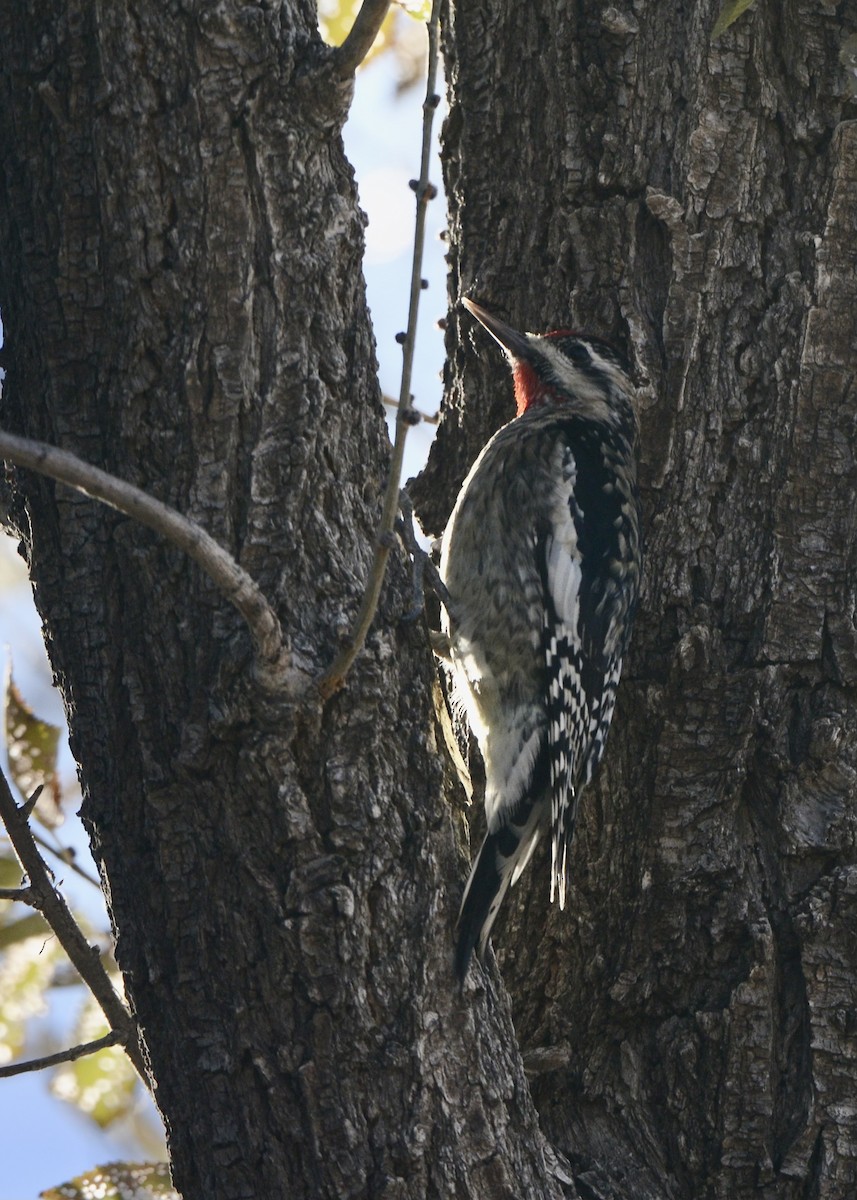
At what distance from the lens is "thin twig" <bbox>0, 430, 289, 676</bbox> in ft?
5.07

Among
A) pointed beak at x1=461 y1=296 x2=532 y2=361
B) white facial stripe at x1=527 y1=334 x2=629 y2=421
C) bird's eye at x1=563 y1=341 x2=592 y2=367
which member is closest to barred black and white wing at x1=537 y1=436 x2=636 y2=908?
white facial stripe at x1=527 y1=334 x2=629 y2=421

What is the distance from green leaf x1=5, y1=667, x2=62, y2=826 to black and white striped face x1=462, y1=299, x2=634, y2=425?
1351 millimetres

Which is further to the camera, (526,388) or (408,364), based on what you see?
(526,388)

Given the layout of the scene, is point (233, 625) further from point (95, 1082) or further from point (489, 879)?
point (95, 1082)

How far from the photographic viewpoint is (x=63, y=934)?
2.34 metres

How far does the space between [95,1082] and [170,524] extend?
2.26 metres

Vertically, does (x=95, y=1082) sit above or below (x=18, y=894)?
below

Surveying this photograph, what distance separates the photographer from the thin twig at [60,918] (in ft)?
Answer: 7.57

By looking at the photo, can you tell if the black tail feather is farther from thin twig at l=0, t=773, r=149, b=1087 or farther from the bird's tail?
thin twig at l=0, t=773, r=149, b=1087

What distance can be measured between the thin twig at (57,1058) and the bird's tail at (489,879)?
0.67 metres

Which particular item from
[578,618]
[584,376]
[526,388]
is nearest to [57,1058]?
[578,618]

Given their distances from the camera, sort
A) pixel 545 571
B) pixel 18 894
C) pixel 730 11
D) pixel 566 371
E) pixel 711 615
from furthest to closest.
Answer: pixel 545 571 → pixel 566 371 → pixel 711 615 → pixel 730 11 → pixel 18 894

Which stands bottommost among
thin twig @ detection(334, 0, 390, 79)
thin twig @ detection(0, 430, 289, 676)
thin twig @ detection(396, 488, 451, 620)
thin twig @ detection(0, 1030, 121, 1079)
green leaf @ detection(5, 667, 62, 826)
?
thin twig @ detection(0, 1030, 121, 1079)

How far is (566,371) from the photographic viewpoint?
3.47m
